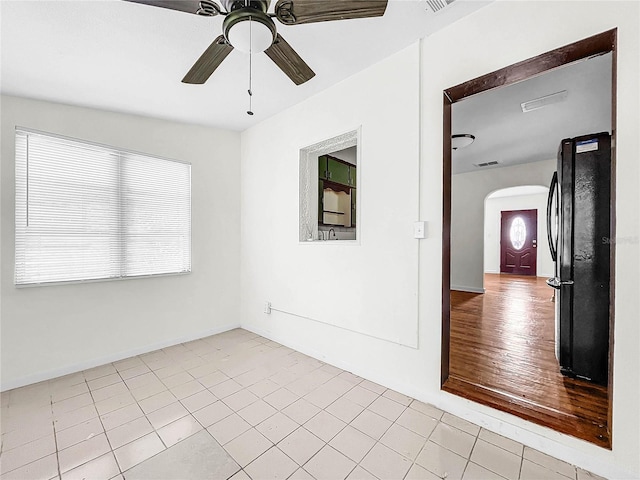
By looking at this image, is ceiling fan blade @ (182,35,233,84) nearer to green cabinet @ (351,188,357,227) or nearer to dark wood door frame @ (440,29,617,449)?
dark wood door frame @ (440,29,617,449)

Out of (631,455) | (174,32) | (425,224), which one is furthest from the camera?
(425,224)

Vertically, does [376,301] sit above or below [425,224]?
below

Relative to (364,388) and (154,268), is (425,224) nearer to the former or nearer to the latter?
(364,388)

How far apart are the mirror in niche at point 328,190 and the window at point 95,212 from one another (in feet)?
5.18

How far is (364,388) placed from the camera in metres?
2.43

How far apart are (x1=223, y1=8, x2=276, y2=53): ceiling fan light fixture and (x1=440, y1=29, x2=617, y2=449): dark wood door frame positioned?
1.36m

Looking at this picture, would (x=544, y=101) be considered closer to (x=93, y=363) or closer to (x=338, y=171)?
(x=338, y=171)

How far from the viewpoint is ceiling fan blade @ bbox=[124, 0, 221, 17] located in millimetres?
1283

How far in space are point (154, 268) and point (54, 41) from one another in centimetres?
222

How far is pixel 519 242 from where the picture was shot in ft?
30.3

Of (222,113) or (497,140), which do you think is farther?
(497,140)

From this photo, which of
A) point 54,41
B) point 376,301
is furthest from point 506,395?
point 54,41

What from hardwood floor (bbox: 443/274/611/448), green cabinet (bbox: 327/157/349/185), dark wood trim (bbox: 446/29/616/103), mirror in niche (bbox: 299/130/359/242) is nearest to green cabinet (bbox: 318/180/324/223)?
mirror in niche (bbox: 299/130/359/242)

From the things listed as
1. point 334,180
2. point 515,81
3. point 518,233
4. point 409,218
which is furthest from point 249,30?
point 518,233
